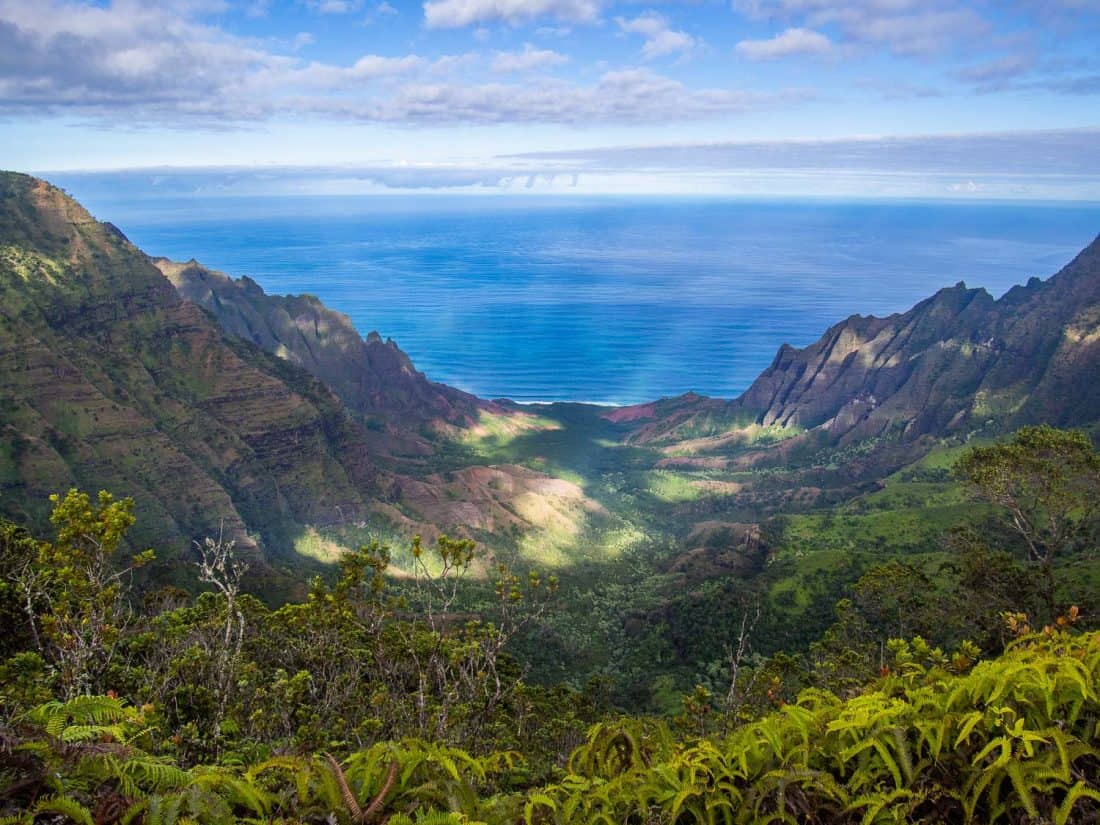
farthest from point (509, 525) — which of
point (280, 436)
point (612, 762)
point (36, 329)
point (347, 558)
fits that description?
point (612, 762)

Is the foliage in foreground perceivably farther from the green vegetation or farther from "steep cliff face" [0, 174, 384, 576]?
"steep cliff face" [0, 174, 384, 576]

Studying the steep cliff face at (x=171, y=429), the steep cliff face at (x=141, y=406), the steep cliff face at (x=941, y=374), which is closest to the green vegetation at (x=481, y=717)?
the steep cliff face at (x=171, y=429)

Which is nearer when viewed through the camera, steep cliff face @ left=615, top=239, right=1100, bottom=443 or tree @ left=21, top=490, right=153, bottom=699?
tree @ left=21, top=490, right=153, bottom=699

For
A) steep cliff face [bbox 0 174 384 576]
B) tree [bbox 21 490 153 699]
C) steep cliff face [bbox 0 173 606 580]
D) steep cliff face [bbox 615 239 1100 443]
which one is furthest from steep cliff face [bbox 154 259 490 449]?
tree [bbox 21 490 153 699]

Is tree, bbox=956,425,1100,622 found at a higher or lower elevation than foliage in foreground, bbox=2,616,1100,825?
lower

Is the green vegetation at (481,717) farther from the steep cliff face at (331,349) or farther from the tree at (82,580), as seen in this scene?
the steep cliff face at (331,349)


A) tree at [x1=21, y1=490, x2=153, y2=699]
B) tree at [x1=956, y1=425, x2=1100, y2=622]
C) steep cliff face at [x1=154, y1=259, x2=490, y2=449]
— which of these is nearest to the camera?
tree at [x1=21, y1=490, x2=153, y2=699]

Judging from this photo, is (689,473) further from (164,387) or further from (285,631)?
(285,631)
